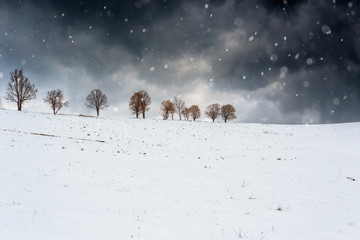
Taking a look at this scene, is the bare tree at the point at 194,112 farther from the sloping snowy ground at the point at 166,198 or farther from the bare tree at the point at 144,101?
the sloping snowy ground at the point at 166,198

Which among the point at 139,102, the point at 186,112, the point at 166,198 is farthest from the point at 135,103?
the point at 166,198

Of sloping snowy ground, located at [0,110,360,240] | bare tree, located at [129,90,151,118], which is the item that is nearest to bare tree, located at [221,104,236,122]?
bare tree, located at [129,90,151,118]

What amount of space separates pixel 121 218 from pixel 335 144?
3231 centimetres

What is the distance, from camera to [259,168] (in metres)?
14.4

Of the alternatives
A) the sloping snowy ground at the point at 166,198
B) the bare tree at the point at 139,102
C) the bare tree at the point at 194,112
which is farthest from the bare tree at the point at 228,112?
the sloping snowy ground at the point at 166,198

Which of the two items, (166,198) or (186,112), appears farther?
(186,112)

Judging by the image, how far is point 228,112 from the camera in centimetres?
7625

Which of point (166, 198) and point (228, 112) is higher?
point (228, 112)

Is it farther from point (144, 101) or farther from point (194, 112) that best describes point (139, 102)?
point (194, 112)

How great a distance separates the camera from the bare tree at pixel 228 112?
7625 centimetres

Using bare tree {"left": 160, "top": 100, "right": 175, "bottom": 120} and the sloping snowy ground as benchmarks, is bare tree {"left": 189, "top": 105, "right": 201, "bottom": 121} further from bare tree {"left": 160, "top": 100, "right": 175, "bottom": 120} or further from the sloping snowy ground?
the sloping snowy ground

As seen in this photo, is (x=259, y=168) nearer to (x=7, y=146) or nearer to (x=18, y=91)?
(x=7, y=146)

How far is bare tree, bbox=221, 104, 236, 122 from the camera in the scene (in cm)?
7625

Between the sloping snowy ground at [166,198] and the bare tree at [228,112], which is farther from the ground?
the bare tree at [228,112]
